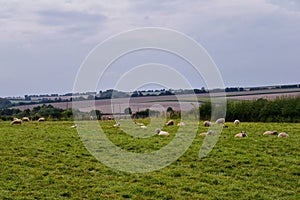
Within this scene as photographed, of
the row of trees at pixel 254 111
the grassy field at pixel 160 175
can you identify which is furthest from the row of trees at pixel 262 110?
the grassy field at pixel 160 175

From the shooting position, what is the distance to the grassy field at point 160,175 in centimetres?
862

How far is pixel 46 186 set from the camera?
900 cm

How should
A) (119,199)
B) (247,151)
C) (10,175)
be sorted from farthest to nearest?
1. (247,151)
2. (10,175)
3. (119,199)

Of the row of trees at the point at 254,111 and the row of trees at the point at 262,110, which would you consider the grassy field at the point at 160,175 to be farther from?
the row of trees at the point at 262,110

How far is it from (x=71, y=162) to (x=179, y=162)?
2586 mm

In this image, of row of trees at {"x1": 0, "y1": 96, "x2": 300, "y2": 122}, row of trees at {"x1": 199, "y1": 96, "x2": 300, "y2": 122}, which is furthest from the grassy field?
row of trees at {"x1": 199, "y1": 96, "x2": 300, "y2": 122}

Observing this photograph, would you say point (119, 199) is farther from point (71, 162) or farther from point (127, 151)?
point (127, 151)

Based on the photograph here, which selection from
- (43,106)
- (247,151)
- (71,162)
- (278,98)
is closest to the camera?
(71,162)

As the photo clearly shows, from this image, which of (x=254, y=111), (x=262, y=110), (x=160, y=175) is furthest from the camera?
(x=254, y=111)

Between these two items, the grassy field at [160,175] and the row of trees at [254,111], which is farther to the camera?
the row of trees at [254,111]

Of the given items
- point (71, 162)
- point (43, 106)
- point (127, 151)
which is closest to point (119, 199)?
point (71, 162)

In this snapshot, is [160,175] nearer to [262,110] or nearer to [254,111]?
[262,110]

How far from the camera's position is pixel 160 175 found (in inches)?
397

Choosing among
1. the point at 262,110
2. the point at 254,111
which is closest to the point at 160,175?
the point at 262,110
